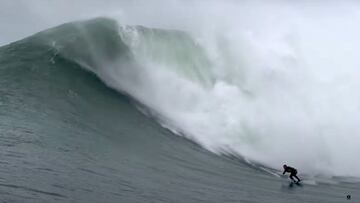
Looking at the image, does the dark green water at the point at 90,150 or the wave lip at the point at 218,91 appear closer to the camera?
the dark green water at the point at 90,150

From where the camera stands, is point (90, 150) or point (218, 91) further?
point (218, 91)

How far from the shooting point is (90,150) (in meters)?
15.4

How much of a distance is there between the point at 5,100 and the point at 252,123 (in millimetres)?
11719

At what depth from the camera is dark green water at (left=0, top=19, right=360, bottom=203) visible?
12.0m

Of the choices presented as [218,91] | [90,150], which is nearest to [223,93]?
[218,91]

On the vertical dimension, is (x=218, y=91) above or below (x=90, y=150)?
above

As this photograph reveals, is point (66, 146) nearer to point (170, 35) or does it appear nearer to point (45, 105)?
point (45, 105)

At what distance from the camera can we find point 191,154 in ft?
63.0

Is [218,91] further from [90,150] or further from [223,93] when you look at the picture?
[90,150]

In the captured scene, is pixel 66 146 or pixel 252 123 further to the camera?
pixel 252 123

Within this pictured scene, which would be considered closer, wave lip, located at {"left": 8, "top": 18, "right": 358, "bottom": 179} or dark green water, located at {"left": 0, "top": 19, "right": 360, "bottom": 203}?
dark green water, located at {"left": 0, "top": 19, "right": 360, "bottom": 203}

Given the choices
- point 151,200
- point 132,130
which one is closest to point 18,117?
point 132,130

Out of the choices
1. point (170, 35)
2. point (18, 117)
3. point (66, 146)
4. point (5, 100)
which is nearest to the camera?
point (66, 146)

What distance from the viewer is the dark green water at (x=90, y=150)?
1200 centimetres
